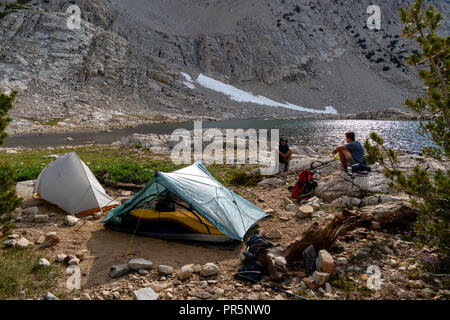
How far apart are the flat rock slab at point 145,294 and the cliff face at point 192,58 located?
4486 cm

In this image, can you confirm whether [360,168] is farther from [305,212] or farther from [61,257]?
[61,257]

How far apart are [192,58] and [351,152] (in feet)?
300

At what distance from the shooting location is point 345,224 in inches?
227

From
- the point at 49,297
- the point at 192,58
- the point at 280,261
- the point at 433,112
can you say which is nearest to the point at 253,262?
the point at 280,261

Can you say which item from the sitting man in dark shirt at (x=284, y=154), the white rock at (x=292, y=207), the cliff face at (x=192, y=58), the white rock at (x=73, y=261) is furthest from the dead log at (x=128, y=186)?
the cliff face at (x=192, y=58)

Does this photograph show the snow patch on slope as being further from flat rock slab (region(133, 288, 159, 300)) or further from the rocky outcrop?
flat rock slab (region(133, 288, 159, 300))

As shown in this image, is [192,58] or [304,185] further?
[192,58]

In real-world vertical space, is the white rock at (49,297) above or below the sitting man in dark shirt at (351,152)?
below

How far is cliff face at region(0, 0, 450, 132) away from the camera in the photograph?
5225cm

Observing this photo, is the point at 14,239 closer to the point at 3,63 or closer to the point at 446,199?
the point at 446,199

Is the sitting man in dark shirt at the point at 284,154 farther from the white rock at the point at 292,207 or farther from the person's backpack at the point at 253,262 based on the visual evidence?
the person's backpack at the point at 253,262

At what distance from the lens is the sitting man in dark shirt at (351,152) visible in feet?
29.8

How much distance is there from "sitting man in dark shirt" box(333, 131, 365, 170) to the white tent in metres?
7.99
